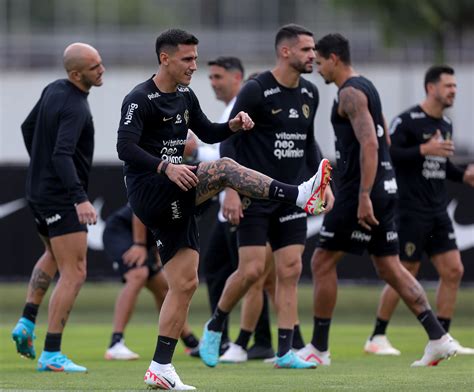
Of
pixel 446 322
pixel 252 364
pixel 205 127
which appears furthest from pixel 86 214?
pixel 446 322

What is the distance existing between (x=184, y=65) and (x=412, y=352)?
507cm

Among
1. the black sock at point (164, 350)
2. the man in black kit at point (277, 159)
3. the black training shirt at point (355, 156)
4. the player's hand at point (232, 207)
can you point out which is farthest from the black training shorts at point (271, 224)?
the black sock at point (164, 350)

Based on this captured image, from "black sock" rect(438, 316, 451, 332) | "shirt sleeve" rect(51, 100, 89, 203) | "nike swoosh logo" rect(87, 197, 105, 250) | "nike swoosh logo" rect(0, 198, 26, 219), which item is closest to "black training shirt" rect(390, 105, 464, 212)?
"black sock" rect(438, 316, 451, 332)

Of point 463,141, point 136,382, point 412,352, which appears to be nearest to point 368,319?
point 412,352

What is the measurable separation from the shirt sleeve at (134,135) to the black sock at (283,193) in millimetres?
809

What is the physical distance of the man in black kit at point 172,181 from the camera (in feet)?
29.6

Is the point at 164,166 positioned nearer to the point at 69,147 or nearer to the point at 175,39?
the point at 175,39

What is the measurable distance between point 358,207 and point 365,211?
181 mm

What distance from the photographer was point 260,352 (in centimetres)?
1266

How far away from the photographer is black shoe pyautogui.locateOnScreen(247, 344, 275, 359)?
41.4 ft

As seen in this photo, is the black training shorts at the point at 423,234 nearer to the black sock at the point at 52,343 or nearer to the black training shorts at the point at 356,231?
the black training shorts at the point at 356,231

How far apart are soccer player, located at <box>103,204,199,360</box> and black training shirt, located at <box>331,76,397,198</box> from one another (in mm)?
2458

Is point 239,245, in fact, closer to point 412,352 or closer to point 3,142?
point 412,352

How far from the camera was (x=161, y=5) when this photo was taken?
151ft
